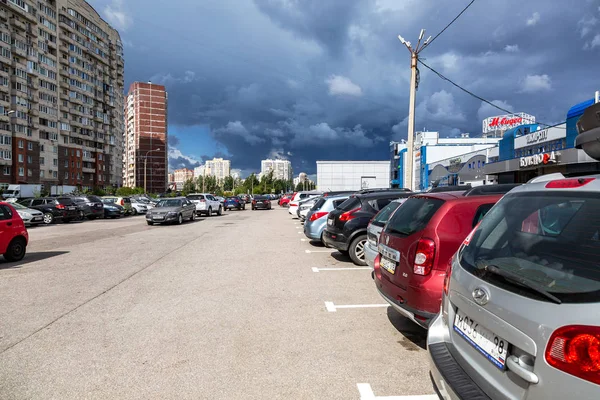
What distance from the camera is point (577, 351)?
1.59 m

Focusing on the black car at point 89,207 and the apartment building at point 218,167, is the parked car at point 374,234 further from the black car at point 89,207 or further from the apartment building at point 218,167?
the apartment building at point 218,167

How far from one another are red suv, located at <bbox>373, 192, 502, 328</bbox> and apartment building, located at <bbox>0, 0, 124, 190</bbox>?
236ft

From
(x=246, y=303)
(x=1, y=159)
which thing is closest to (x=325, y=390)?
(x=246, y=303)

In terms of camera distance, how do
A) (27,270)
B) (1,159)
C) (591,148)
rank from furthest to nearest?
(1,159) < (27,270) < (591,148)

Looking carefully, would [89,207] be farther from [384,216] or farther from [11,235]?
[384,216]

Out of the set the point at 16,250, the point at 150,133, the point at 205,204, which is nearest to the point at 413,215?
the point at 16,250

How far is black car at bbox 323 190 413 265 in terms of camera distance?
28.6 feet

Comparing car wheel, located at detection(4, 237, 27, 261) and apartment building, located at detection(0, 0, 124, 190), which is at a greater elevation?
apartment building, located at detection(0, 0, 124, 190)

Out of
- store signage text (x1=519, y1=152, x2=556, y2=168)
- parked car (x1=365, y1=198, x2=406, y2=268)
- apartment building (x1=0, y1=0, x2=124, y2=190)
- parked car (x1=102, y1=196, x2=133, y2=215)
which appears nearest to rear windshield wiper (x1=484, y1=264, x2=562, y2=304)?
parked car (x1=365, y1=198, x2=406, y2=268)

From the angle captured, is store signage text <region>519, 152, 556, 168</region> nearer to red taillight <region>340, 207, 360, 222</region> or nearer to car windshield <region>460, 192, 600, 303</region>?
red taillight <region>340, 207, 360, 222</region>

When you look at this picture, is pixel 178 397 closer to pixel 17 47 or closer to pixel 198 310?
pixel 198 310

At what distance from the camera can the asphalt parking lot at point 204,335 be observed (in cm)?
323

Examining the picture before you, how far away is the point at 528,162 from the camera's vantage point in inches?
901

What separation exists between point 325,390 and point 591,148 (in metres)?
3.63
